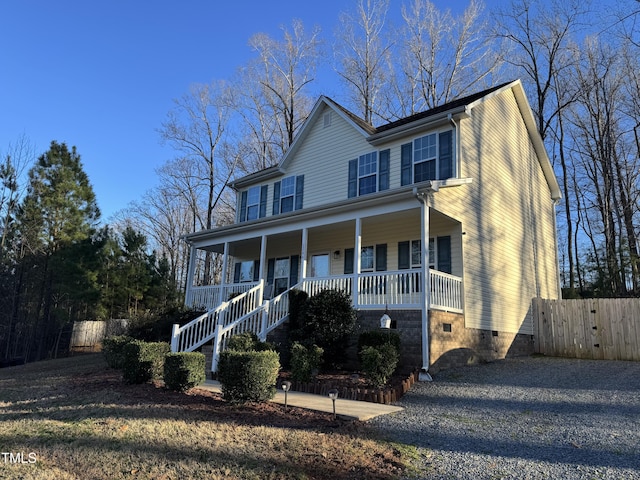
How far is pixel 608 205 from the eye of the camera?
2402 centimetres

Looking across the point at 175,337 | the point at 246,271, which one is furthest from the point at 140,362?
the point at 246,271

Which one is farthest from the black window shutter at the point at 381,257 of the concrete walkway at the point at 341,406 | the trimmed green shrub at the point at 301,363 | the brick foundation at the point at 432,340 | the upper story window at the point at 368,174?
the concrete walkway at the point at 341,406

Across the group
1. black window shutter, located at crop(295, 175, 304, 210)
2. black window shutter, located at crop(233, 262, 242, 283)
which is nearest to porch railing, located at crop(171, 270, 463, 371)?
black window shutter, located at crop(295, 175, 304, 210)

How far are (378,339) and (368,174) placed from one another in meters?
6.99

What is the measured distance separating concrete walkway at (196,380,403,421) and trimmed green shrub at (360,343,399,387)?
0.67m

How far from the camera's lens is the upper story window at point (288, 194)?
666 inches

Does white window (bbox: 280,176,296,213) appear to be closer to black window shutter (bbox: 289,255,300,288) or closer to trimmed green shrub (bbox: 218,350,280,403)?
black window shutter (bbox: 289,255,300,288)

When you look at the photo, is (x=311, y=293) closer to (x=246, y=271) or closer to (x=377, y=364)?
(x=377, y=364)

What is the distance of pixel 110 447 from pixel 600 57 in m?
30.2

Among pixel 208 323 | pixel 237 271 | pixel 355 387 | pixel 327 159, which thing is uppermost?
pixel 327 159

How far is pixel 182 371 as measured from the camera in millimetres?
7832

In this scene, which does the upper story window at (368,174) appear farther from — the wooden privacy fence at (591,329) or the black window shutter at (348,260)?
the wooden privacy fence at (591,329)

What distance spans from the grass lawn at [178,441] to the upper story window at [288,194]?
33.8ft

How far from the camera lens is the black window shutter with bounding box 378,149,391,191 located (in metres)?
14.5
